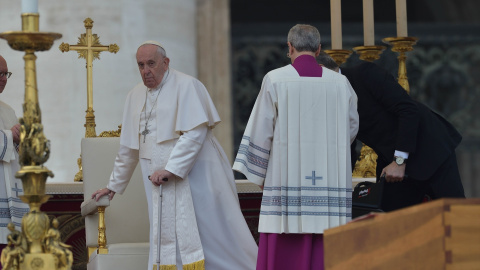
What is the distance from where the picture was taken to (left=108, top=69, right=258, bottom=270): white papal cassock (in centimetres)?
715

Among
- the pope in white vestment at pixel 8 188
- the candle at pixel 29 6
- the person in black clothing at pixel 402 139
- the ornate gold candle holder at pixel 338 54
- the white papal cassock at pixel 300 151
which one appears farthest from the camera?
the ornate gold candle holder at pixel 338 54

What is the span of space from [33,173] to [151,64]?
2.79 metres

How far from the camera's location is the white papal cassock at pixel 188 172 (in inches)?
282

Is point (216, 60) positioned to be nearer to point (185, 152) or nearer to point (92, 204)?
point (92, 204)

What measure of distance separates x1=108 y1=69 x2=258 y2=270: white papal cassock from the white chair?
0.18m

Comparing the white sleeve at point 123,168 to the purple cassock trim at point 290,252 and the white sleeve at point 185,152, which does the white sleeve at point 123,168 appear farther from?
the purple cassock trim at point 290,252

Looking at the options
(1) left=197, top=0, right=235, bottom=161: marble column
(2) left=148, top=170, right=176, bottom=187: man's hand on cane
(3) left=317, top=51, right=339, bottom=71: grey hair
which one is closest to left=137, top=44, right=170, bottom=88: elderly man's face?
(2) left=148, top=170, right=176, bottom=187: man's hand on cane

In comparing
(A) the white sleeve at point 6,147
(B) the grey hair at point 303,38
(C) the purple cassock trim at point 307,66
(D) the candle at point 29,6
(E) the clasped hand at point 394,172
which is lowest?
(E) the clasped hand at point 394,172

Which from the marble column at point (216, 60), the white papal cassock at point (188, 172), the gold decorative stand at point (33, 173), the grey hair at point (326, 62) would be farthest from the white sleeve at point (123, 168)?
the marble column at point (216, 60)

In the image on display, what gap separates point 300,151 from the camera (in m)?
6.59

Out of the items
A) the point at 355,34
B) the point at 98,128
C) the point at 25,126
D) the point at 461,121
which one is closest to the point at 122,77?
the point at 98,128

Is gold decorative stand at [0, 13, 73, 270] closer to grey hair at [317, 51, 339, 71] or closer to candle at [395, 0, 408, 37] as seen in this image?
grey hair at [317, 51, 339, 71]

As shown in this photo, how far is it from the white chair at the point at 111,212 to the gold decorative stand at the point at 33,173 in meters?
2.69

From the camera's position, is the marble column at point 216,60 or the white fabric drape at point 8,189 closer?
the white fabric drape at point 8,189
